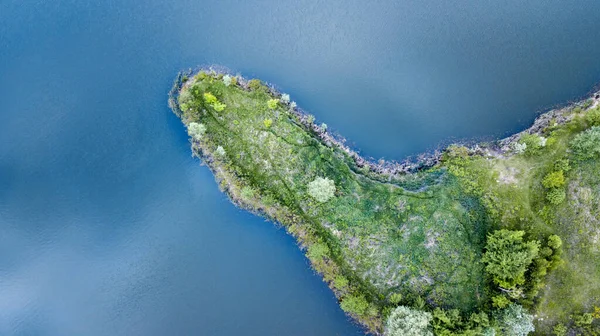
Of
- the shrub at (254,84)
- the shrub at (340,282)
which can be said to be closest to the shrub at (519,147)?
the shrub at (340,282)

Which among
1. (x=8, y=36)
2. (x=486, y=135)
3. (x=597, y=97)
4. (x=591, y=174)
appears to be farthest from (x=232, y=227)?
(x=597, y=97)

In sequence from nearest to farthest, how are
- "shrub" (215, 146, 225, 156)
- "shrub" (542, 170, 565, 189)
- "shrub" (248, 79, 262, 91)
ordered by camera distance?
"shrub" (542, 170, 565, 189) → "shrub" (215, 146, 225, 156) → "shrub" (248, 79, 262, 91)

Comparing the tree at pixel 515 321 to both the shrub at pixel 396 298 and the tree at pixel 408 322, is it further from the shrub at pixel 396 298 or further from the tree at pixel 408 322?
the shrub at pixel 396 298

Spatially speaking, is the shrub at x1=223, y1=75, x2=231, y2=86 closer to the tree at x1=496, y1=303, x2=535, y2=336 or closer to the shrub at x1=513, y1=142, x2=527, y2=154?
the shrub at x1=513, y1=142, x2=527, y2=154

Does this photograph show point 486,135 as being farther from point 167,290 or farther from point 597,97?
point 167,290

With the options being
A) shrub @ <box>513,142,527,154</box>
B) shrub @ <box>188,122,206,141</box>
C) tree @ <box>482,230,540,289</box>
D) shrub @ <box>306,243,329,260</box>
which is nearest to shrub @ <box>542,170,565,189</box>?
shrub @ <box>513,142,527,154</box>

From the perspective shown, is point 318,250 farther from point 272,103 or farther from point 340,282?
point 272,103
